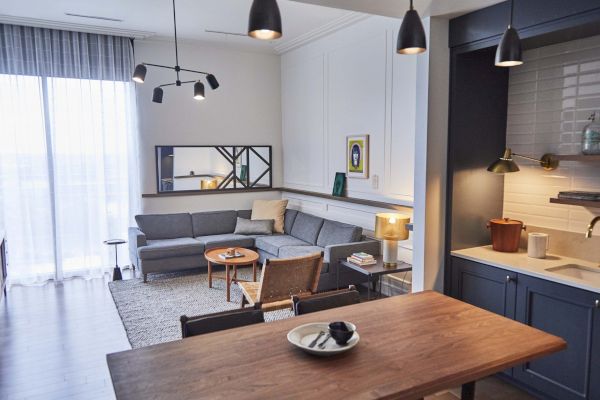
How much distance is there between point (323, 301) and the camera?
2.38 metres

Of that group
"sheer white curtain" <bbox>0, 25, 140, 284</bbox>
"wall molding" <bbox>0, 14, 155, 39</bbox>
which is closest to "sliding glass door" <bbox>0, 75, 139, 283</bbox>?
"sheer white curtain" <bbox>0, 25, 140, 284</bbox>

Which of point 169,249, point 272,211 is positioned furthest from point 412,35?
point 272,211

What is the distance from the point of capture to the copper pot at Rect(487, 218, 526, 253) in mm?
3139

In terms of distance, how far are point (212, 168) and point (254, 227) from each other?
1.18 m

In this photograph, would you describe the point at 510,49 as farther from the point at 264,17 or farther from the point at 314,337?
the point at 314,337

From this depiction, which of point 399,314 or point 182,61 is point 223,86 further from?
point 399,314

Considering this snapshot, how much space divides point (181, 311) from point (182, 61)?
11.6 feet

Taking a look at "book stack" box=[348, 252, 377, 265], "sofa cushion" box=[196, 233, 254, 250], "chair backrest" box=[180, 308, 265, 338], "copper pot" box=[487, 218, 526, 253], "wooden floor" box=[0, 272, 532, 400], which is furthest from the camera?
"sofa cushion" box=[196, 233, 254, 250]

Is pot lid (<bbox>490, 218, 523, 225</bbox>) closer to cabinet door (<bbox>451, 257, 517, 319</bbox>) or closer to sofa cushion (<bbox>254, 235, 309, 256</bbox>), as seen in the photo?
cabinet door (<bbox>451, 257, 517, 319</bbox>)

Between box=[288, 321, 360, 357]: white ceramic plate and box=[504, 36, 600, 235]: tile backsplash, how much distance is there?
6.63 feet

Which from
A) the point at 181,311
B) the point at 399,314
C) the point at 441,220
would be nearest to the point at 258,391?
the point at 399,314

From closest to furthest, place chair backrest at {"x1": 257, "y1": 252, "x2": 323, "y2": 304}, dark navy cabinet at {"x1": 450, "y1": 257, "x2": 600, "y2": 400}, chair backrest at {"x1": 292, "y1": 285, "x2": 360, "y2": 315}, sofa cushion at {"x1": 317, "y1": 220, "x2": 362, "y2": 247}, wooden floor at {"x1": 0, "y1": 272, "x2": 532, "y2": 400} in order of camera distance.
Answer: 1. chair backrest at {"x1": 292, "y1": 285, "x2": 360, "y2": 315}
2. dark navy cabinet at {"x1": 450, "y1": 257, "x2": 600, "y2": 400}
3. wooden floor at {"x1": 0, "y1": 272, "x2": 532, "y2": 400}
4. chair backrest at {"x1": 257, "y1": 252, "x2": 323, "y2": 304}
5. sofa cushion at {"x1": 317, "y1": 220, "x2": 362, "y2": 247}

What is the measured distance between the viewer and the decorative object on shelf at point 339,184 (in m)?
5.43

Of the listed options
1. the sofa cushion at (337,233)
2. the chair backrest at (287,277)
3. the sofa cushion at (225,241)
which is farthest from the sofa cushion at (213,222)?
the chair backrest at (287,277)
